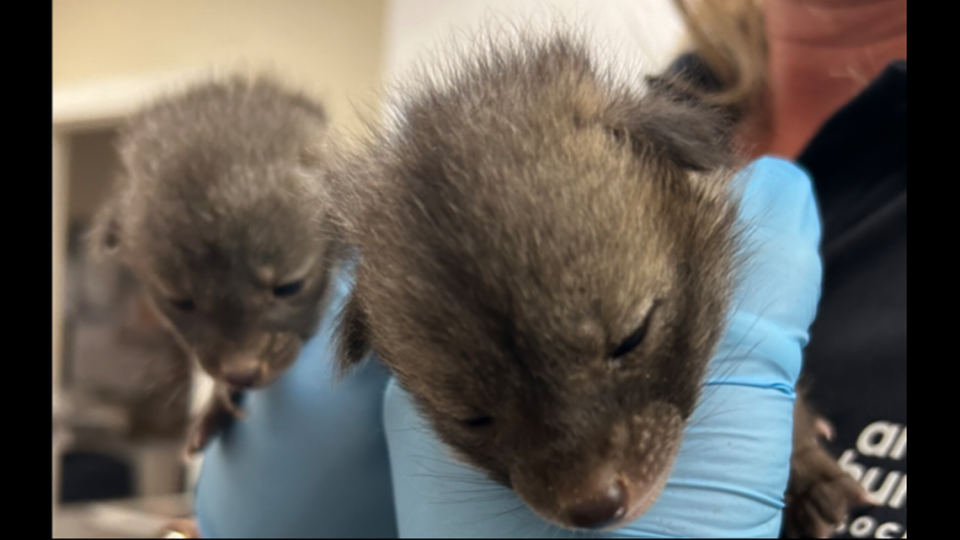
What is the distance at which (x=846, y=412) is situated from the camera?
123 centimetres

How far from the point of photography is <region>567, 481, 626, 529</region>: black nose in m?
0.82

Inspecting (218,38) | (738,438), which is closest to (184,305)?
(738,438)

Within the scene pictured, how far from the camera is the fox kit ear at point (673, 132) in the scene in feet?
3.06

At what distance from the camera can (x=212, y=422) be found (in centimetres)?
152

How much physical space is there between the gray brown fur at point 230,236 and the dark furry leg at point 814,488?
0.86 m

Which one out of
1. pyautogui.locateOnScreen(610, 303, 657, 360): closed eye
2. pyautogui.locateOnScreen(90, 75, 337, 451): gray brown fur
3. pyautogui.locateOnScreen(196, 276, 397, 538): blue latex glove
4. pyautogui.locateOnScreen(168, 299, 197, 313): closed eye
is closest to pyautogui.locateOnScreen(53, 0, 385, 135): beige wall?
pyautogui.locateOnScreen(90, 75, 337, 451): gray brown fur

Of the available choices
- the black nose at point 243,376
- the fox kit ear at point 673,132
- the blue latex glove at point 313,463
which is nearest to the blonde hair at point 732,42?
the fox kit ear at point 673,132

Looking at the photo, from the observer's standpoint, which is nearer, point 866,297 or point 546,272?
point 546,272

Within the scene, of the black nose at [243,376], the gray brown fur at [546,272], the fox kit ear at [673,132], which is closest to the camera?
the gray brown fur at [546,272]

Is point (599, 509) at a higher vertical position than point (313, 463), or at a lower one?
higher

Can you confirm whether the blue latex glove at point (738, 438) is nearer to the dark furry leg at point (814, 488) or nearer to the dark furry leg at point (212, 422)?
the dark furry leg at point (814, 488)

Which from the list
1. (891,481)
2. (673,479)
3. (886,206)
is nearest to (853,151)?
(886,206)

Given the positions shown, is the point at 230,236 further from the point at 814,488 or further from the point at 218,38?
the point at 218,38

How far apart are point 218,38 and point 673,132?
12.3 feet
